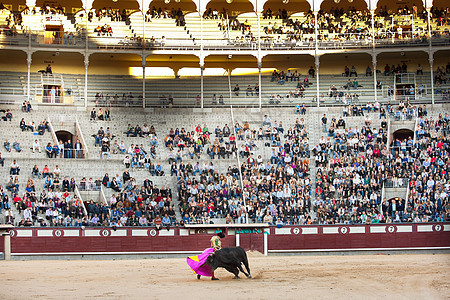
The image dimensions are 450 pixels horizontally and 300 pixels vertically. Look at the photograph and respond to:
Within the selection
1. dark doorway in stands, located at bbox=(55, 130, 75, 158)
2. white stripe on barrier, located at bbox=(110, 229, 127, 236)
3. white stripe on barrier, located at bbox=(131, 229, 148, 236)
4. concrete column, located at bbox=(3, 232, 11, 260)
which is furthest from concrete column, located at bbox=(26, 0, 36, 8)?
white stripe on barrier, located at bbox=(131, 229, 148, 236)

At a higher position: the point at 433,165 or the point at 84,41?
the point at 84,41

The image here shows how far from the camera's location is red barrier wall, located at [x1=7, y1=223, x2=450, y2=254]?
97.2ft

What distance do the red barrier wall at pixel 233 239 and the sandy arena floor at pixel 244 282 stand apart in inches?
177

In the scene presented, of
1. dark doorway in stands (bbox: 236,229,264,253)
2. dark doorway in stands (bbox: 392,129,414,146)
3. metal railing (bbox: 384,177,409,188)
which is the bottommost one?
dark doorway in stands (bbox: 236,229,264,253)

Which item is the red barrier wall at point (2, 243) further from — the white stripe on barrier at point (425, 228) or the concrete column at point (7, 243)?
the white stripe on barrier at point (425, 228)

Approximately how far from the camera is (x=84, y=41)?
45.2 meters

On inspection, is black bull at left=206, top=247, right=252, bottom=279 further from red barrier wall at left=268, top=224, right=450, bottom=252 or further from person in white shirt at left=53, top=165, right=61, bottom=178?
person in white shirt at left=53, top=165, right=61, bottom=178

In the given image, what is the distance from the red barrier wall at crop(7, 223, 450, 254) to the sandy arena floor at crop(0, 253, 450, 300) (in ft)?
14.7

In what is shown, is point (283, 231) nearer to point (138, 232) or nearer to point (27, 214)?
point (138, 232)

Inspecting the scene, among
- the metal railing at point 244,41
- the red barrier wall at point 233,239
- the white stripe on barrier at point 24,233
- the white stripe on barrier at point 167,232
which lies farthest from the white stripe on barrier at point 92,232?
the metal railing at point 244,41

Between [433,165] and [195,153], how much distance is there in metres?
12.2

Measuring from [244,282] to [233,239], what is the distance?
12714mm

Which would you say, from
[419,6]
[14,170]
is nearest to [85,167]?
[14,170]

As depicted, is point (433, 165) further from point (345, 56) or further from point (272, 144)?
point (345, 56)
